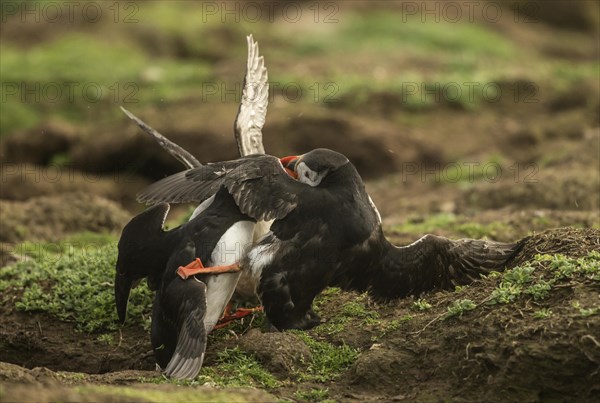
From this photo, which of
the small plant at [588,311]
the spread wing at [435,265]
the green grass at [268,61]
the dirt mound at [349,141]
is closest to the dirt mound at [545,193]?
the dirt mound at [349,141]

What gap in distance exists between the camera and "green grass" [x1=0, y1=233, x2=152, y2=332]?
8.30m

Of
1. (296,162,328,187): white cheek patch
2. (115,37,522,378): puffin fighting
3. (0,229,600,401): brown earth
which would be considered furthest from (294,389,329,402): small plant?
(296,162,328,187): white cheek patch

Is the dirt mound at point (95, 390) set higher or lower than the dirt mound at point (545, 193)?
higher

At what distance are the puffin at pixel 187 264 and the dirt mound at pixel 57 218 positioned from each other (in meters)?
3.41

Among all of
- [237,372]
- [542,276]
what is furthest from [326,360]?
[542,276]

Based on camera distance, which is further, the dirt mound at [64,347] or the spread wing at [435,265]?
the dirt mound at [64,347]

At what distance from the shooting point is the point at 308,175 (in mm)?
7355

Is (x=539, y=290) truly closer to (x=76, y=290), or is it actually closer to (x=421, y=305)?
(x=421, y=305)

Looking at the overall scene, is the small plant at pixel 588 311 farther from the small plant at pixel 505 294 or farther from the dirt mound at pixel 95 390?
the dirt mound at pixel 95 390

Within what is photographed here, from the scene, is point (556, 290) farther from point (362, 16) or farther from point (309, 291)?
point (362, 16)

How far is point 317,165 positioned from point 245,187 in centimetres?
54

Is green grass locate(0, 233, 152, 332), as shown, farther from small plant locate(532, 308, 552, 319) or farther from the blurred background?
small plant locate(532, 308, 552, 319)

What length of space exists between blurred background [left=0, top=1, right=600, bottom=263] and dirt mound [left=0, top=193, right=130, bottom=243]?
0.06 ft

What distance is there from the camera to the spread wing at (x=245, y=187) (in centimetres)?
696
